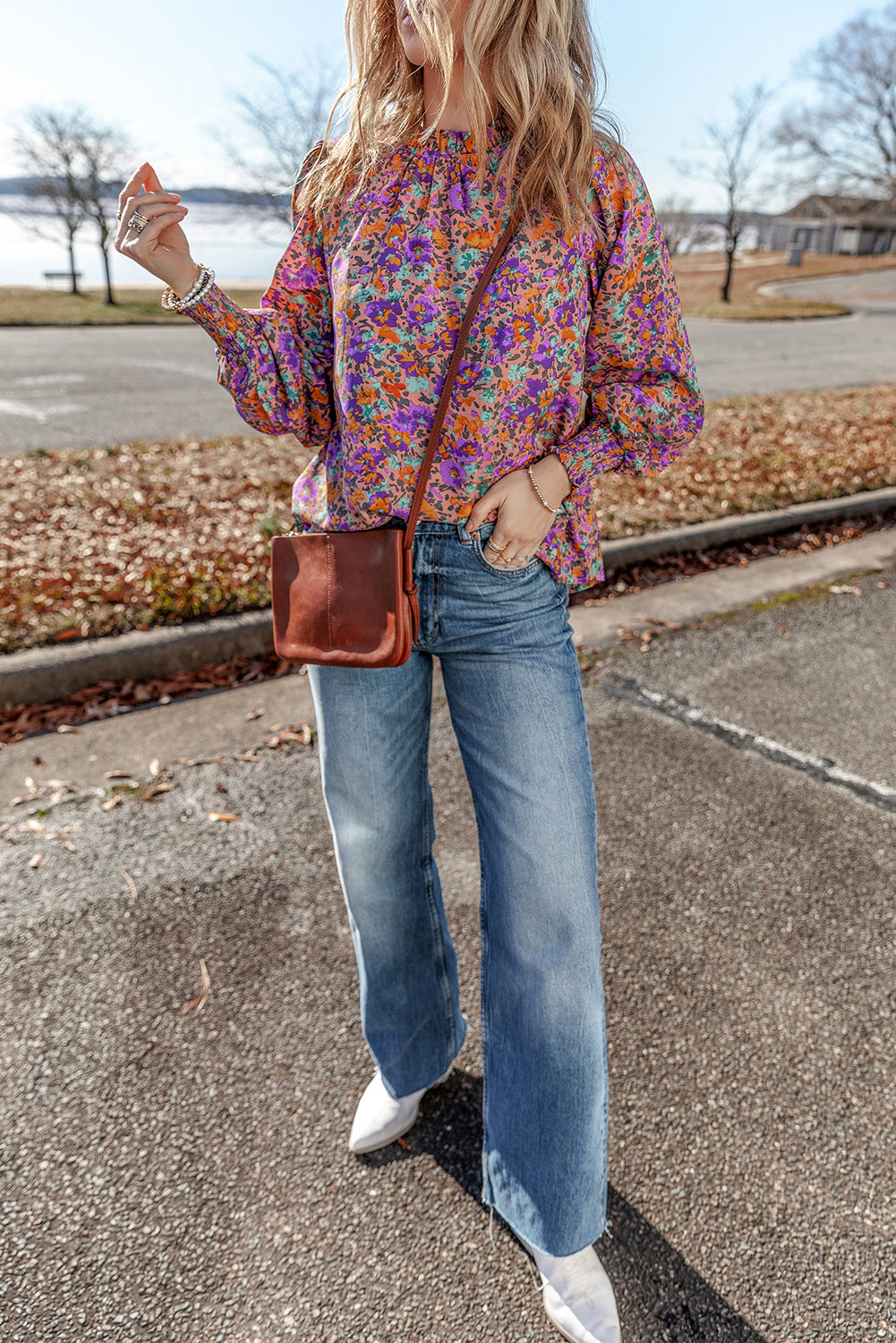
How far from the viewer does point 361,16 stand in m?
1.46

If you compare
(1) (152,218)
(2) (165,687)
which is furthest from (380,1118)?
(2) (165,687)

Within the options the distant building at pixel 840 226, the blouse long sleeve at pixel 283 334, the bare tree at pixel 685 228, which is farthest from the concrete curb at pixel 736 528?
the distant building at pixel 840 226

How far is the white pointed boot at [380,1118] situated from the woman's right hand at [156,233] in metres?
1.53

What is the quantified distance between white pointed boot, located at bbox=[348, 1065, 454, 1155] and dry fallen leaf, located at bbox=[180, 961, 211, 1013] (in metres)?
0.48

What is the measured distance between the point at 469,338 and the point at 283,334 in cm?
37

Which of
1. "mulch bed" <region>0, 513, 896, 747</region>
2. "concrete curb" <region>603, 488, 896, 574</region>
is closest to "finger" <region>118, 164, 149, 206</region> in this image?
"mulch bed" <region>0, 513, 896, 747</region>

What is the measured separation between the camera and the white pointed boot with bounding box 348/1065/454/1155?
5.79 feet

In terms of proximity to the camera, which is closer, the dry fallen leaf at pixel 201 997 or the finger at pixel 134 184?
the finger at pixel 134 184

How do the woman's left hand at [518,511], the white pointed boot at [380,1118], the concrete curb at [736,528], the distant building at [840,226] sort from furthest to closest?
the distant building at [840,226], the concrete curb at [736,528], the white pointed boot at [380,1118], the woman's left hand at [518,511]

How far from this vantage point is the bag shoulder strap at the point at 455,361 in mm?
1335

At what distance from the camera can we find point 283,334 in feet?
5.04

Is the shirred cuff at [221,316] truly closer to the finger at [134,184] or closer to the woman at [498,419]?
the woman at [498,419]

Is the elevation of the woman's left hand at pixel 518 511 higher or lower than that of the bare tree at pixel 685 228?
lower

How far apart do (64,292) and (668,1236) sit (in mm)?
34207
